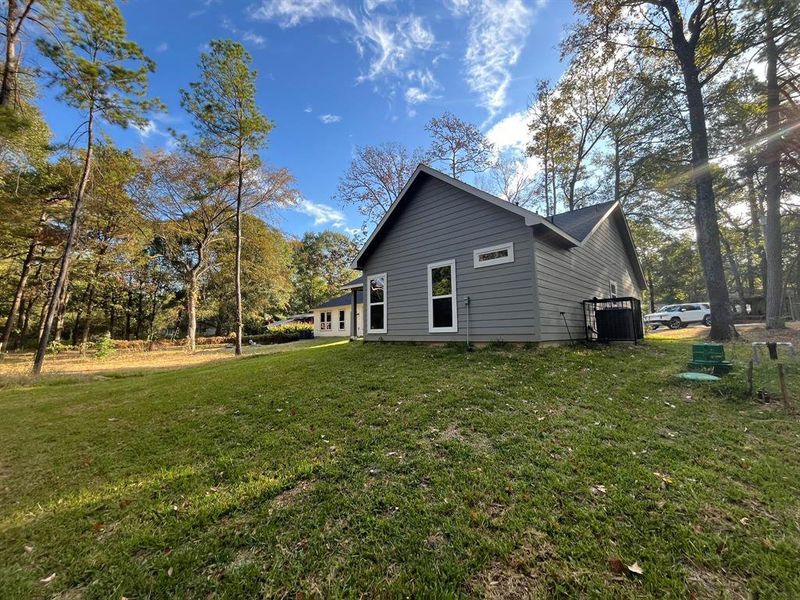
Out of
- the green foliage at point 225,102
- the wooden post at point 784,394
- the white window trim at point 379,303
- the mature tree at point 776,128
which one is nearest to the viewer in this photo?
the wooden post at point 784,394

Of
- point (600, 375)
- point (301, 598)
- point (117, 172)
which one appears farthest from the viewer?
point (117, 172)

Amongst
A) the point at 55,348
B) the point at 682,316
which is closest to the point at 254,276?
the point at 55,348

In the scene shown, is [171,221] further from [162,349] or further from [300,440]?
[300,440]

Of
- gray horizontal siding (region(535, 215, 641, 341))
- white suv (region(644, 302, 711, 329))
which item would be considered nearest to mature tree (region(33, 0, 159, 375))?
gray horizontal siding (region(535, 215, 641, 341))

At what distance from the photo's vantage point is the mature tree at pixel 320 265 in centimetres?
4019

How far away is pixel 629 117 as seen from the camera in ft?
52.8

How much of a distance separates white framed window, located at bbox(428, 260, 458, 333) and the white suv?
19.4 metres

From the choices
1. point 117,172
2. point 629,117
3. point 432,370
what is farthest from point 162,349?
point 629,117

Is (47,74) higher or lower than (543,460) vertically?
higher

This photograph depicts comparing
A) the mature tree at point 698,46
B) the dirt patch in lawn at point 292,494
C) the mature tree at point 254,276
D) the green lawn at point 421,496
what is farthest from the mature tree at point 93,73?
the mature tree at point 698,46

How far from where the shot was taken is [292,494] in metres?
2.90

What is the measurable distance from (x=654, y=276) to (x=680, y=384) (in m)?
36.9

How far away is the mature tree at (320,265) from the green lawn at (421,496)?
35.2 meters

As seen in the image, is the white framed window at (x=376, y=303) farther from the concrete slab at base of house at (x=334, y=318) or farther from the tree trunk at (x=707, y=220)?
the concrete slab at base of house at (x=334, y=318)
